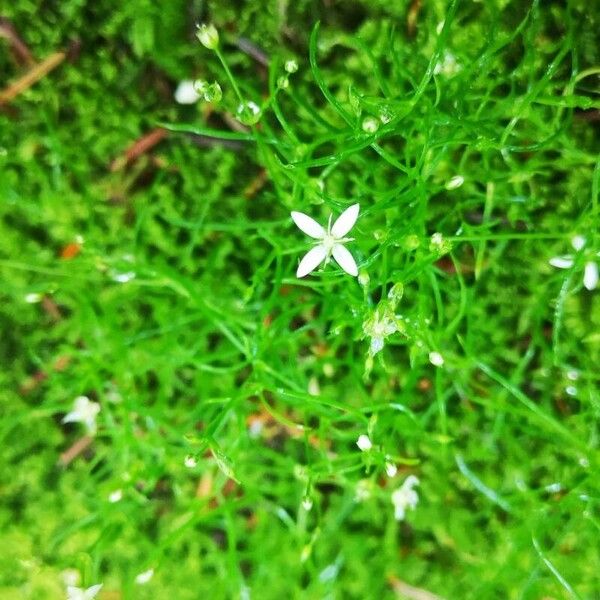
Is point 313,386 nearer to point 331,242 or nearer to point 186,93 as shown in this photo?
point 331,242

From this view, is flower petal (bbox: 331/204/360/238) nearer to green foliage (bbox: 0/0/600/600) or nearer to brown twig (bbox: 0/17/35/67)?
green foliage (bbox: 0/0/600/600)

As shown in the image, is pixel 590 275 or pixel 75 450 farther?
pixel 75 450

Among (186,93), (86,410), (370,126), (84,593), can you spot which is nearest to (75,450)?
(86,410)

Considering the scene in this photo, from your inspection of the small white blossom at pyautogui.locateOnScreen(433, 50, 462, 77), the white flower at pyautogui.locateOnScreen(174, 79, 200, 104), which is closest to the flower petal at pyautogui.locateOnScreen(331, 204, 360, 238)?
the small white blossom at pyautogui.locateOnScreen(433, 50, 462, 77)

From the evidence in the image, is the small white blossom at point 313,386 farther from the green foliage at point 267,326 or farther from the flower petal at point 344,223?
the flower petal at point 344,223

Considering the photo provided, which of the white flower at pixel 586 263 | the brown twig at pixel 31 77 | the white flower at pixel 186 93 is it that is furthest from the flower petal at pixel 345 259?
the brown twig at pixel 31 77
